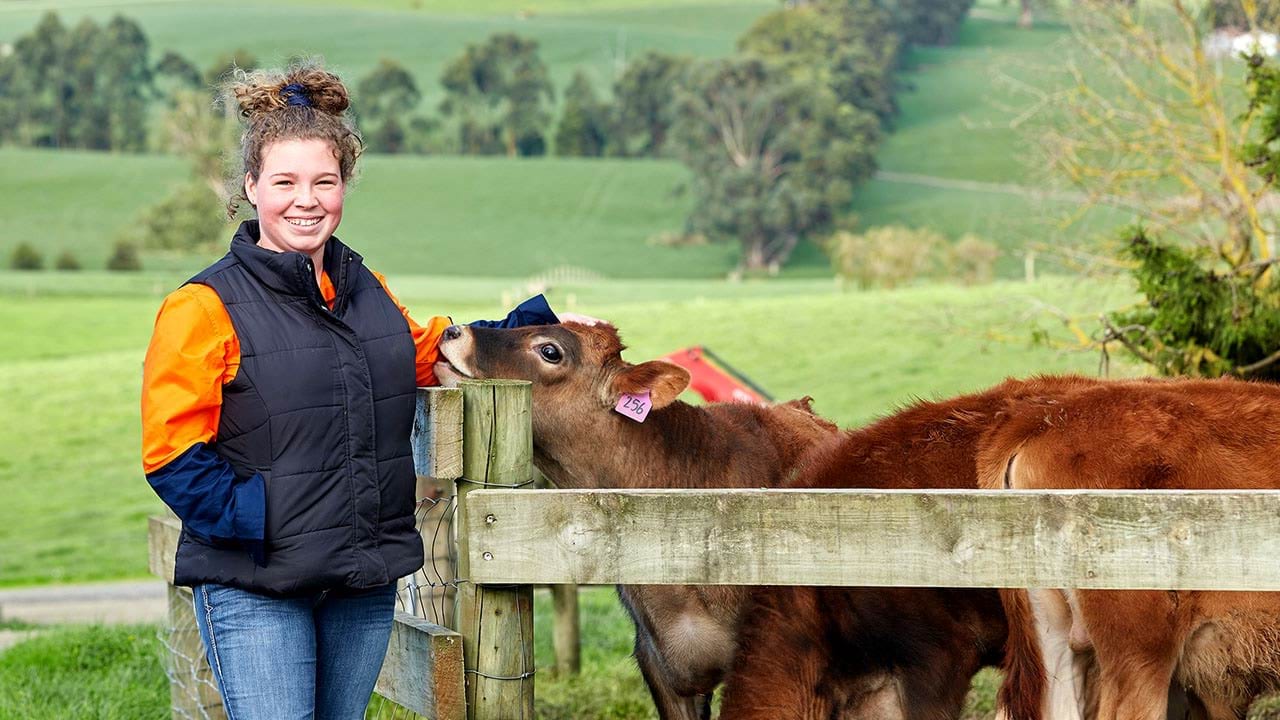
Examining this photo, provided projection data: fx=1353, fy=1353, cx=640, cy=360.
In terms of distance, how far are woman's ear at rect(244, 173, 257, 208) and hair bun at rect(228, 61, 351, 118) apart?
167 millimetres

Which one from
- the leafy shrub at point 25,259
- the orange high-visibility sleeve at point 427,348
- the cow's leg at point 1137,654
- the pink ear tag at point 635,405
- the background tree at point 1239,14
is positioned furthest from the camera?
the leafy shrub at point 25,259

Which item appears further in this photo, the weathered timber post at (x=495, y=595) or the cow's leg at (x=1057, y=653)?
the cow's leg at (x=1057, y=653)

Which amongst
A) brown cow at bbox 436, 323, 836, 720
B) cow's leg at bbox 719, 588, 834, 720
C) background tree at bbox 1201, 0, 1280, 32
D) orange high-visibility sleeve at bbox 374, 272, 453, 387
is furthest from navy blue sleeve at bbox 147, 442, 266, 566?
background tree at bbox 1201, 0, 1280, 32

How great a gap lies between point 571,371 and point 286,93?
1.73m

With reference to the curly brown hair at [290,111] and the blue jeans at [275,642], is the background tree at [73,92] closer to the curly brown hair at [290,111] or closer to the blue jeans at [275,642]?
the curly brown hair at [290,111]

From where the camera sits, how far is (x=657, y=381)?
16.0ft

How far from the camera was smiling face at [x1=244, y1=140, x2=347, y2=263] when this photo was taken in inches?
142

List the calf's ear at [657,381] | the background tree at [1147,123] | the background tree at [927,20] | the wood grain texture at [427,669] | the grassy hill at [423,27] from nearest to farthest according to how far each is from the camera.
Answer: the wood grain texture at [427,669] → the calf's ear at [657,381] → the background tree at [1147,123] → the background tree at [927,20] → the grassy hill at [423,27]

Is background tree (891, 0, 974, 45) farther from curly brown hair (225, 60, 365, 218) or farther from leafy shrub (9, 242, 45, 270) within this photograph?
curly brown hair (225, 60, 365, 218)

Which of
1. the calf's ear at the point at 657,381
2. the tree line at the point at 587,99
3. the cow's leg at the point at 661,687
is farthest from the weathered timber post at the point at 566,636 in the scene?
the tree line at the point at 587,99

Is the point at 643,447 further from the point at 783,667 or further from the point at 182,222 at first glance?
the point at 182,222

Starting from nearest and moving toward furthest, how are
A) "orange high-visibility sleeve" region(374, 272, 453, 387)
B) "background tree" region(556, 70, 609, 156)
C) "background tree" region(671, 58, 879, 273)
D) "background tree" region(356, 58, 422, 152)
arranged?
"orange high-visibility sleeve" region(374, 272, 453, 387) → "background tree" region(671, 58, 879, 273) → "background tree" region(356, 58, 422, 152) → "background tree" region(556, 70, 609, 156)

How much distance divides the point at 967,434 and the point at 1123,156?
10.1 m

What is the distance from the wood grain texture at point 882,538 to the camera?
326 cm
